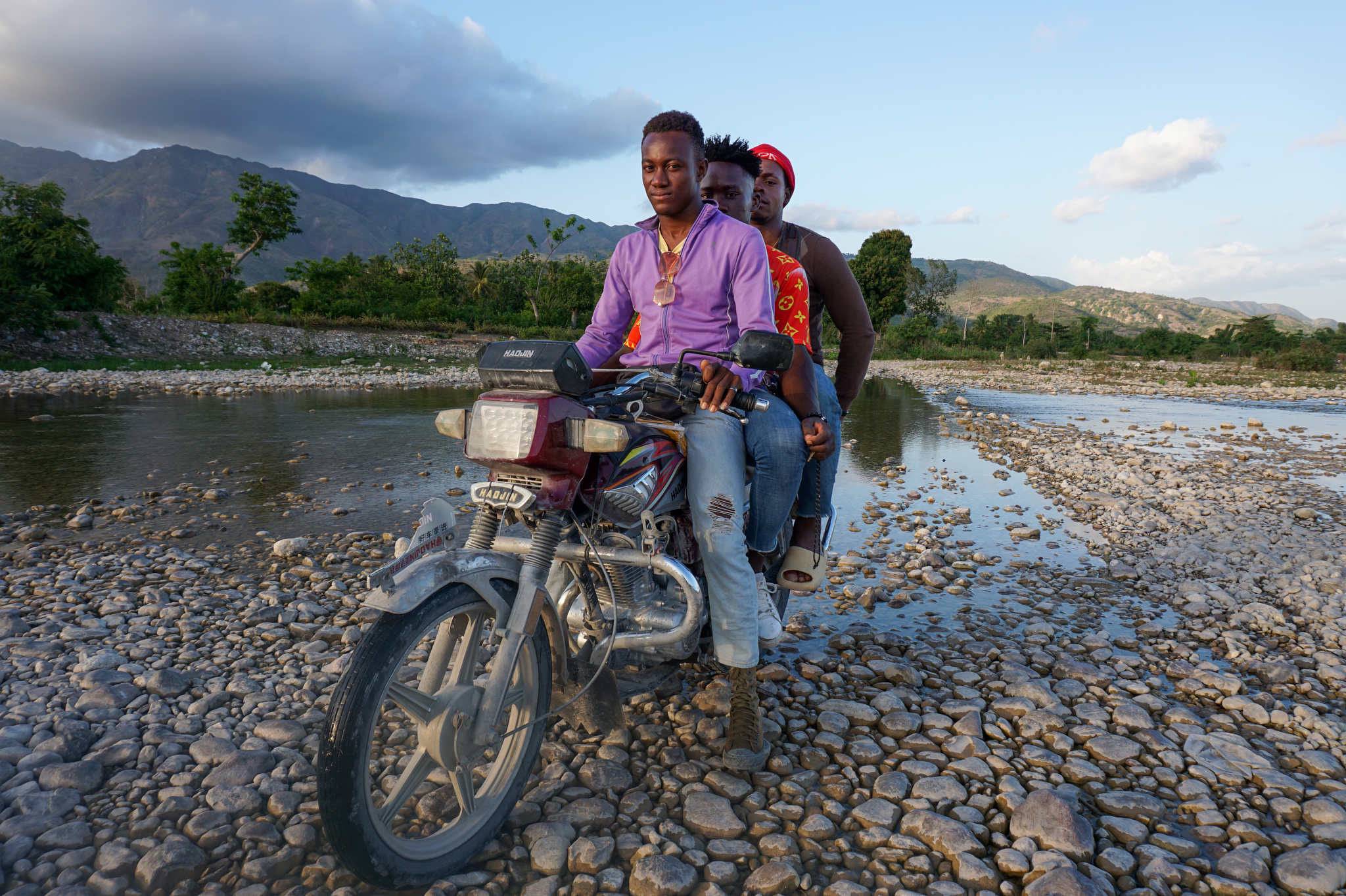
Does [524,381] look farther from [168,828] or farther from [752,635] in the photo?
[168,828]

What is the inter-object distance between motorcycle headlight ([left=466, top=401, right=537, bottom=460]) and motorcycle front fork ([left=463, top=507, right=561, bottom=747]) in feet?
0.88

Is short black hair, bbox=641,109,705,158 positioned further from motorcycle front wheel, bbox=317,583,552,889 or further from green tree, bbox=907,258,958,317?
green tree, bbox=907,258,958,317

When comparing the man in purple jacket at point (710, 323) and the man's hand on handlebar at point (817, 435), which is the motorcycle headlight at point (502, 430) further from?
the man's hand on handlebar at point (817, 435)

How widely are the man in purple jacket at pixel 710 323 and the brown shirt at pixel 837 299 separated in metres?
1.25

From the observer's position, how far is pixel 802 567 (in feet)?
12.0

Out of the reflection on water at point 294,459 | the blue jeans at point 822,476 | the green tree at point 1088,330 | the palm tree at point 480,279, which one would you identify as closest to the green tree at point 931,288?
the green tree at point 1088,330

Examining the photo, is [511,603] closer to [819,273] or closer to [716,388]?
[716,388]

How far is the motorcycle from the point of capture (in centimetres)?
200

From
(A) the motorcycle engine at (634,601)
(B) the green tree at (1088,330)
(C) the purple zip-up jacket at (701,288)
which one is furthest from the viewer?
(B) the green tree at (1088,330)

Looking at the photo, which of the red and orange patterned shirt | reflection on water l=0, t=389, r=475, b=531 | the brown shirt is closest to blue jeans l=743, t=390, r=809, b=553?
the red and orange patterned shirt

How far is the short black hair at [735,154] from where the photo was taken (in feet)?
12.7

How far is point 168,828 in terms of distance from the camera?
234cm

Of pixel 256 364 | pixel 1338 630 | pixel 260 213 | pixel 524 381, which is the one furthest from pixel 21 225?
pixel 1338 630

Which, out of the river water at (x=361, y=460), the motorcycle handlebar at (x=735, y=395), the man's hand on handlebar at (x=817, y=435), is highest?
the motorcycle handlebar at (x=735, y=395)
